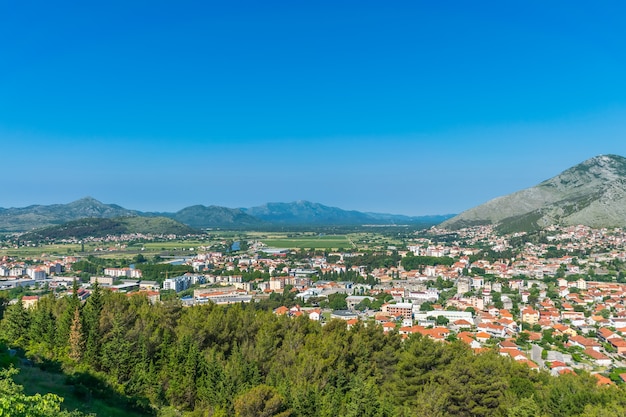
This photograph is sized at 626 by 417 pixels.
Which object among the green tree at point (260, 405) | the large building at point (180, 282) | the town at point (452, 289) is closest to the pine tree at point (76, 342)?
the town at point (452, 289)

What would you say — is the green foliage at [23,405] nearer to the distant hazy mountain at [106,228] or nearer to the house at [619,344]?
the house at [619,344]

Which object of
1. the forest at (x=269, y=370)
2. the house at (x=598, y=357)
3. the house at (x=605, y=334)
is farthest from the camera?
the house at (x=605, y=334)

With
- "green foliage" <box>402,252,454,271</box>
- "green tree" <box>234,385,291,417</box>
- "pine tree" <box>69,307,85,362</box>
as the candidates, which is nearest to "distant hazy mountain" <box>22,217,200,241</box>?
"green foliage" <box>402,252,454,271</box>

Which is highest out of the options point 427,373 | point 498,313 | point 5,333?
point 5,333

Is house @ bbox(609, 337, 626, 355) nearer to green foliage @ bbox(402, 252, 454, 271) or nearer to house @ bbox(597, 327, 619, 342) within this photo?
house @ bbox(597, 327, 619, 342)

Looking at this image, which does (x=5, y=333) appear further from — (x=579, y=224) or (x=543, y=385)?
(x=579, y=224)

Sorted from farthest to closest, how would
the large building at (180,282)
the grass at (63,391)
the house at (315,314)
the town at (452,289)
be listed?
1. the large building at (180,282)
2. the house at (315,314)
3. the town at (452,289)
4. the grass at (63,391)

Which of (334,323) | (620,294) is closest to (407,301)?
(620,294)
